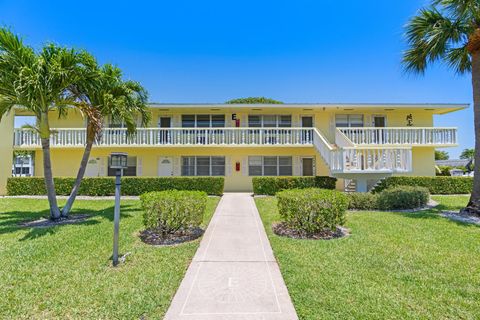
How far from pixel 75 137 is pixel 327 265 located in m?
16.7

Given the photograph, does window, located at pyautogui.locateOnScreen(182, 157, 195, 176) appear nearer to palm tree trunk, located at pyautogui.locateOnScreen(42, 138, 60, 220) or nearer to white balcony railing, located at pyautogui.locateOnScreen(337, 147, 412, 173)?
palm tree trunk, located at pyautogui.locateOnScreen(42, 138, 60, 220)

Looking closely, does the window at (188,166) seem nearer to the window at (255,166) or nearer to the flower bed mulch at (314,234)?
the window at (255,166)

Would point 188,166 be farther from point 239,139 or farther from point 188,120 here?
point 239,139

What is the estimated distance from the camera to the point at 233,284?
409 centimetres

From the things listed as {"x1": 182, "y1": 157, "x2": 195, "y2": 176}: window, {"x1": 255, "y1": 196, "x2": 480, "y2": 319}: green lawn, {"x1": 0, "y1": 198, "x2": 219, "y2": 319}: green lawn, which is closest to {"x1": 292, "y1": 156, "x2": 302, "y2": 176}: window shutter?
{"x1": 182, "y1": 157, "x2": 195, "y2": 176}: window

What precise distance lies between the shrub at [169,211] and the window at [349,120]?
14502mm

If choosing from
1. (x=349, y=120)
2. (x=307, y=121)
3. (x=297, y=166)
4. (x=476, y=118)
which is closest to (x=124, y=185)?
(x=297, y=166)

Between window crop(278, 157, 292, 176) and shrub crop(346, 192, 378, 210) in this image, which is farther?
window crop(278, 157, 292, 176)

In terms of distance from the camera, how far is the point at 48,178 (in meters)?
8.34

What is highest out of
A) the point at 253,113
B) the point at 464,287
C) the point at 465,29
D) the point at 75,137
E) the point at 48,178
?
the point at 465,29

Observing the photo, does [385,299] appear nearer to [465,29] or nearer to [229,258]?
[229,258]

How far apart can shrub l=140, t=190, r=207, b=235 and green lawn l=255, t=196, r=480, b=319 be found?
7.08 ft

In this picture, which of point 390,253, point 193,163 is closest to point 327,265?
point 390,253

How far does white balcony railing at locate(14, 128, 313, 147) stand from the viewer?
52.9ft
